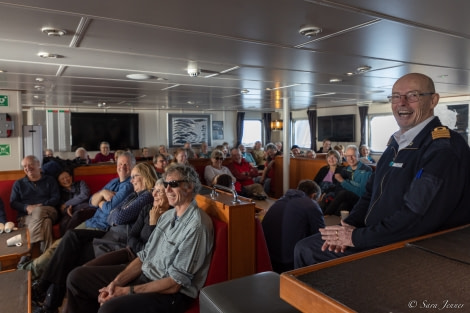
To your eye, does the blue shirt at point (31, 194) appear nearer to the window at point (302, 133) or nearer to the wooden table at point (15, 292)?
the wooden table at point (15, 292)

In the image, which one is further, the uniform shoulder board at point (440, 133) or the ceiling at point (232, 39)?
the ceiling at point (232, 39)

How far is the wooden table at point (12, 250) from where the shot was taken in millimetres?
2275

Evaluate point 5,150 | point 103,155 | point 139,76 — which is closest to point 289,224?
point 139,76

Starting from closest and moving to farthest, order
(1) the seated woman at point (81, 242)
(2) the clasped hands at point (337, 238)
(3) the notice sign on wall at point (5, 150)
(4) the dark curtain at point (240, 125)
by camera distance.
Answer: (2) the clasped hands at point (337, 238)
(1) the seated woman at point (81, 242)
(3) the notice sign on wall at point (5, 150)
(4) the dark curtain at point (240, 125)

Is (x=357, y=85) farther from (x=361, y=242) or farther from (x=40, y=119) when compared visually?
(x=40, y=119)

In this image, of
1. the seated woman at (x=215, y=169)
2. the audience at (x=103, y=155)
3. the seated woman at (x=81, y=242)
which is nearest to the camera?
the seated woman at (x=81, y=242)

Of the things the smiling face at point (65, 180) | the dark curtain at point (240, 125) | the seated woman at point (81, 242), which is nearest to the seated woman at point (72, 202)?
the smiling face at point (65, 180)

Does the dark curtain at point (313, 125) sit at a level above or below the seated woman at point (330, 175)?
above

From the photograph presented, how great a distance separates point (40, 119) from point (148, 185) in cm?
771

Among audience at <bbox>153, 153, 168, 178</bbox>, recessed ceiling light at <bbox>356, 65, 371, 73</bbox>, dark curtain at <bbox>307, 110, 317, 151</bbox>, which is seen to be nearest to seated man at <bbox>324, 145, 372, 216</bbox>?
recessed ceiling light at <bbox>356, 65, 371, 73</bbox>

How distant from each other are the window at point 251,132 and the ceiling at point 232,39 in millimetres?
7938

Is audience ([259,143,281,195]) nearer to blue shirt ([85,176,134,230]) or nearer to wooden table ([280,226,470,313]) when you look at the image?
blue shirt ([85,176,134,230])

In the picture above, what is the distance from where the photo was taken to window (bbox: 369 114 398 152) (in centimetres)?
915

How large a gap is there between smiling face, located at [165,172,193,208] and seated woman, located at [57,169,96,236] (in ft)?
6.51
